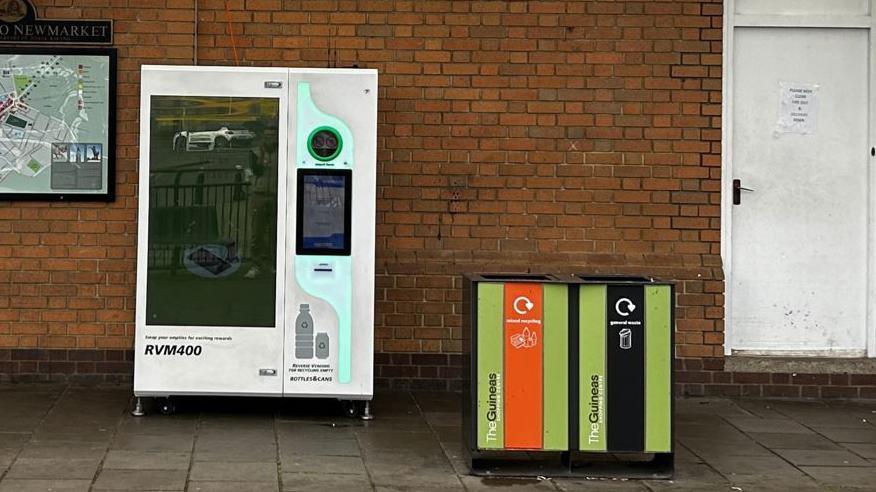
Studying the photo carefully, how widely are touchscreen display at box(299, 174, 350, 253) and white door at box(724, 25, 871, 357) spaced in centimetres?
335

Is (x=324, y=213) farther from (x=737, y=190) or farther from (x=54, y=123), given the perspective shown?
(x=737, y=190)

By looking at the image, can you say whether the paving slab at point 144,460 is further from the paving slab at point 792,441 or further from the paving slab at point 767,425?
the paving slab at point 767,425

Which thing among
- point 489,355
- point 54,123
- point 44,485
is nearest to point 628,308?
point 489,355

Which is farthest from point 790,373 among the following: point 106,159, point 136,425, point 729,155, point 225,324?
point 106,159

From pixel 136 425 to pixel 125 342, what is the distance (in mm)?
1417

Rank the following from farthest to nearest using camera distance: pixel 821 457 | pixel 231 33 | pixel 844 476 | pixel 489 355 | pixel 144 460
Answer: pixel 231 33 < pixel 821 457 < pixel 844 476 < pixel 144 460 < pixel 489 355

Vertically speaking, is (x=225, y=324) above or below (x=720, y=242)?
below

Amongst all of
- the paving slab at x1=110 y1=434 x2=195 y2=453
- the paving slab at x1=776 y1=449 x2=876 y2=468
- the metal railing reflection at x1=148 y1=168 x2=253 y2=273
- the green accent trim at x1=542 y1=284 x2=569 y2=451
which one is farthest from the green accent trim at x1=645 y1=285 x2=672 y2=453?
the metal railing reflection at x1=148 y1=168 x2=253 y2=273

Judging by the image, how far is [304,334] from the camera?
25.3 ft

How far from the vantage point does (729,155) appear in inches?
359

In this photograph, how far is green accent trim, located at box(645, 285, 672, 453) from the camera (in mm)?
6402

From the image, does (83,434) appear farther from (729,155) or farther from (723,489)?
(729,155)

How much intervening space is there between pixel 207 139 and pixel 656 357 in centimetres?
333

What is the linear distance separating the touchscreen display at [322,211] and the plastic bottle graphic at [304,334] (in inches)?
17.2
